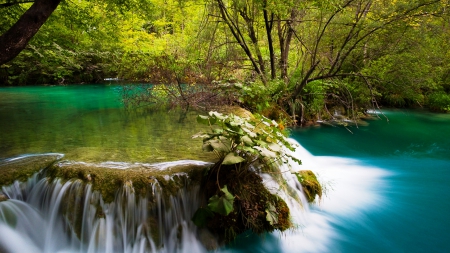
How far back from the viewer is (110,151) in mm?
4801

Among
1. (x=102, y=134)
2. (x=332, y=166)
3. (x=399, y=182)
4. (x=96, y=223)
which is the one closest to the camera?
(x=96, y=223)

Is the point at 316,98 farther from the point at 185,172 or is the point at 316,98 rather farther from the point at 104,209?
the point at 104,209

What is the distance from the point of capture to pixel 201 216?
3.58 meters

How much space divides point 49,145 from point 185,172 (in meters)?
2.83

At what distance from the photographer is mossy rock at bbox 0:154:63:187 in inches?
150

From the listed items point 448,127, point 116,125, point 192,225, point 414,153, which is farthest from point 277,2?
point 448,127

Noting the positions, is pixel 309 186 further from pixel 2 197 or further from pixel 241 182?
pixel 2 197

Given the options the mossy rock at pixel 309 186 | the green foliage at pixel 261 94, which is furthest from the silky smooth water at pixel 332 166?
the green foliage at pixel 261 94

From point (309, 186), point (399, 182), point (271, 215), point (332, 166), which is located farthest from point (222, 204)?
point (399, 182)

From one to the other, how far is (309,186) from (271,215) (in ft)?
5.05

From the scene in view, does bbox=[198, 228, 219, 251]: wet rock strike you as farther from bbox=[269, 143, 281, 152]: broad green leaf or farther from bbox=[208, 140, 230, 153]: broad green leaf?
bbox=[269, 143, 281, 152]: broad green leaf

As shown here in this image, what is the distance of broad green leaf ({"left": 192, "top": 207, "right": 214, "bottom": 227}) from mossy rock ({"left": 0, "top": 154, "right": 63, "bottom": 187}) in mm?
2286

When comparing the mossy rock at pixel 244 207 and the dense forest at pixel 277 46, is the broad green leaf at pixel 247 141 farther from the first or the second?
the dense forest at pixel 277 46

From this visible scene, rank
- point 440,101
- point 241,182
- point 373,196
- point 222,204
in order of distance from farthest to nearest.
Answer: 1. point 440,101
2. point 373,196
3. point 241,182
4. point 222,204
